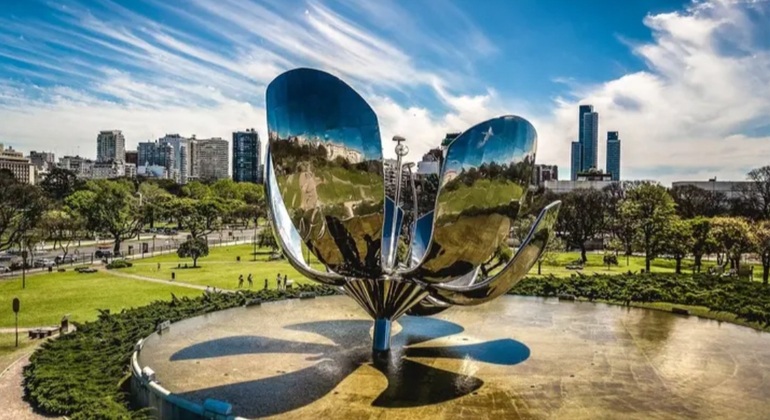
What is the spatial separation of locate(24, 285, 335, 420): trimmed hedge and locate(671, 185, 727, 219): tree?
234 feet

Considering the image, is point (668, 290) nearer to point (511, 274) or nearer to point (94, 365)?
point (511, 274)

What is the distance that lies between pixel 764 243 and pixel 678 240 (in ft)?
23.8

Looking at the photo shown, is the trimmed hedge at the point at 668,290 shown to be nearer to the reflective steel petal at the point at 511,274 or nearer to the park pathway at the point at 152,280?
the reflective steel petal at the point at 511,274

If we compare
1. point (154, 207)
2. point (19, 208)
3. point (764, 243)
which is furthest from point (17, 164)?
point (764, 243)

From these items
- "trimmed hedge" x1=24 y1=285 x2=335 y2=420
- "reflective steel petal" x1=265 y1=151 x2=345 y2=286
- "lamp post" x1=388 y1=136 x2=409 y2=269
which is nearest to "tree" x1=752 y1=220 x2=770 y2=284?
"lamp post" x1=388 y1=136 x2=409 y2=269

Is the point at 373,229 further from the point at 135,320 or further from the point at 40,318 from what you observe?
the point at 40,318

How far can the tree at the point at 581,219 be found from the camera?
2906 inches

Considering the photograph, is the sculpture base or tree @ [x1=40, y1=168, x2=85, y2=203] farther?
tree @ [x1=40, y1=168, x2=85, y2=203]

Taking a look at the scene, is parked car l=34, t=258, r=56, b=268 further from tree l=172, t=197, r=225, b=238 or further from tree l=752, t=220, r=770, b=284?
tree l=752, t=220, r=770, b=284

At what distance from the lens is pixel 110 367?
68.0 feet

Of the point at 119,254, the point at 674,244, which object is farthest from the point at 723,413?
the point at 119,254

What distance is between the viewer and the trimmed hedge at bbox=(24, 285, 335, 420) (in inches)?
669

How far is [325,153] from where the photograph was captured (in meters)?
18.2

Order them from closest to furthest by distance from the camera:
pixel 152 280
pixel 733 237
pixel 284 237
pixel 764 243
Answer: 1. pixel 284 237
2. pixel 152 280
3. pixel 764 243
4. pixel 733 237
